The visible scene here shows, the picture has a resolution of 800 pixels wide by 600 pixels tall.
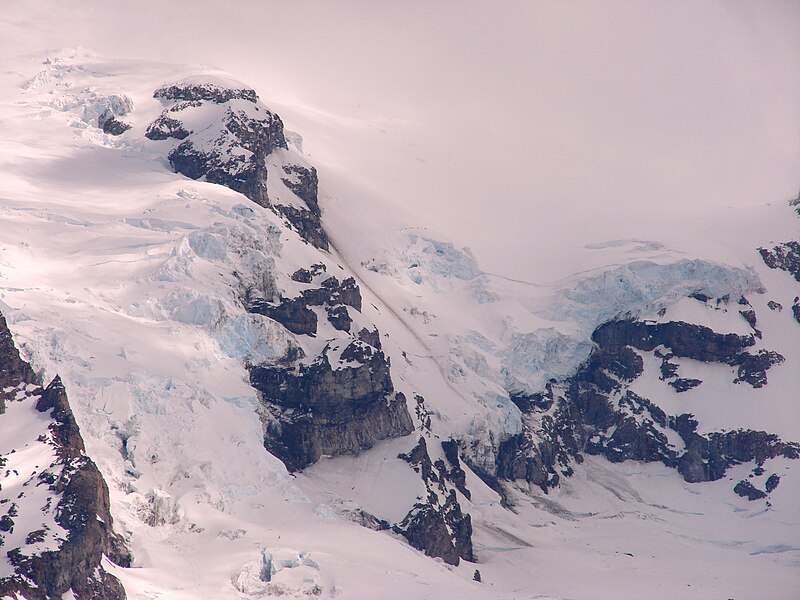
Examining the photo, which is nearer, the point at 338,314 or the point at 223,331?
the point at 223,331

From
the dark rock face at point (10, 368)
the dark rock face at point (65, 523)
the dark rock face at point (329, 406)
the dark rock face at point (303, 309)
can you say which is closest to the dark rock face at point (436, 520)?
the dark rock face at point (329, 406)

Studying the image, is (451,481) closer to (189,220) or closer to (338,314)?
(338,314)

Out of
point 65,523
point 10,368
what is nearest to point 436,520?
point 10,368

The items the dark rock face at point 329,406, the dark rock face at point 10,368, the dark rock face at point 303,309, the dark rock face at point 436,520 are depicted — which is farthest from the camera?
the dark rock face at point 303,309

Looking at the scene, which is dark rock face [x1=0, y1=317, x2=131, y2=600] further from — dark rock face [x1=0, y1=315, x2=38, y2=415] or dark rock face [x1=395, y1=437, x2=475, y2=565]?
dark rock face [x1=395, y1=437, x2=475, y2=565]

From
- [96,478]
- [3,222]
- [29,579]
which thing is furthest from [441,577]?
[3,222]

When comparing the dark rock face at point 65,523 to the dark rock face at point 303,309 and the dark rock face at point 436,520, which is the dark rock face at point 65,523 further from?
the dark rock face at point 303,309
